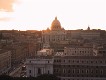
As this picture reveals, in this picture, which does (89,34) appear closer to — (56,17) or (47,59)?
(56,17)

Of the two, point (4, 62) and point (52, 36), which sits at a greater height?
point (52, 36)

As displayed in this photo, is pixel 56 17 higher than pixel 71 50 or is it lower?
higher

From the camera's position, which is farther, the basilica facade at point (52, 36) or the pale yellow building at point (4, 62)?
the basilica facade at point (52, 36)

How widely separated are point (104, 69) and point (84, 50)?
14.6 metres

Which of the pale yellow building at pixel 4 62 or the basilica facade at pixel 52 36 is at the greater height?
the basilica facade at pixel 52 36

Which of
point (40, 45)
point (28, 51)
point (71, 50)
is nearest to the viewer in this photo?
point (71, 50)

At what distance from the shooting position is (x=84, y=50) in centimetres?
5088

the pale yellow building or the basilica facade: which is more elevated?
the basilica facade

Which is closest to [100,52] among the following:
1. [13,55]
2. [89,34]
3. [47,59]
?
[47,59]

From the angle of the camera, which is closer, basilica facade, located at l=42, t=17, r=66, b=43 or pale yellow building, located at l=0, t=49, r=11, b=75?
pale yellow building, located at l=0, t=49, r=11, b=75

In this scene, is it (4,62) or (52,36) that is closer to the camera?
→ (4,62)

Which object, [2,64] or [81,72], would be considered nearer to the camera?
[81,72]

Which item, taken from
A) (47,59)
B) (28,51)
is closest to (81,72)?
(47,59)

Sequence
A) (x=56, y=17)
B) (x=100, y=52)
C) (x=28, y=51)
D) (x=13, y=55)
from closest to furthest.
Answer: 1. (x=100, y=52)
2. (x=13, y=55)
3. (x=28, y=51)
4. (x=56, y=17)
